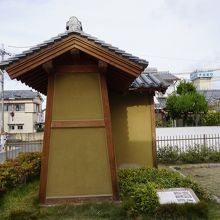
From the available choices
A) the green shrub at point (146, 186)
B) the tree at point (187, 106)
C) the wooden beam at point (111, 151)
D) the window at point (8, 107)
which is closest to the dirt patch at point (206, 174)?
the green shrub at point (146, 186)

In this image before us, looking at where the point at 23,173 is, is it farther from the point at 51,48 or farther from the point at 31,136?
the point at 31,136

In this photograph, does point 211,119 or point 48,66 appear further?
point 211,119

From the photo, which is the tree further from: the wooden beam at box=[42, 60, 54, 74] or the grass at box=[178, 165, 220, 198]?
the wooden beam at box=[42, 60, 54, 74]

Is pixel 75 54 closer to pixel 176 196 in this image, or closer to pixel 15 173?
pixel 176 196

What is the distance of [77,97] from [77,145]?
1126 millimetres

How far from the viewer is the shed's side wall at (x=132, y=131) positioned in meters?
10.4

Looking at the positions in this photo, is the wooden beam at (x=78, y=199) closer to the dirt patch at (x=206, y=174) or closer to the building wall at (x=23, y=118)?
the dirt patch at (x=206, y=174)

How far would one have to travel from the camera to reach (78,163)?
23.9 ft

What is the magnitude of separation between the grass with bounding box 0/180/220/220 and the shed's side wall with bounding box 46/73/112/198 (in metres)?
0.43

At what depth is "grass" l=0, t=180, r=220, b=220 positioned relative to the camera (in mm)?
6223

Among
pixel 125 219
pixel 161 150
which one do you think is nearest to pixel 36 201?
pixel 125 219

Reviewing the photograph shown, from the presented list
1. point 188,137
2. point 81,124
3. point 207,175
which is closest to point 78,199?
point 81,124

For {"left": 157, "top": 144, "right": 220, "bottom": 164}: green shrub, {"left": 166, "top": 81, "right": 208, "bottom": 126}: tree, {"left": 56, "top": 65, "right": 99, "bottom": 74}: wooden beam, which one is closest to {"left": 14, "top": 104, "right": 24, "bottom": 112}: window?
{"left": 166, "top": 81, "right": 208, "bottom": 126}: tree

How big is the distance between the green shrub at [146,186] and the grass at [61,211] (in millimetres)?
300
